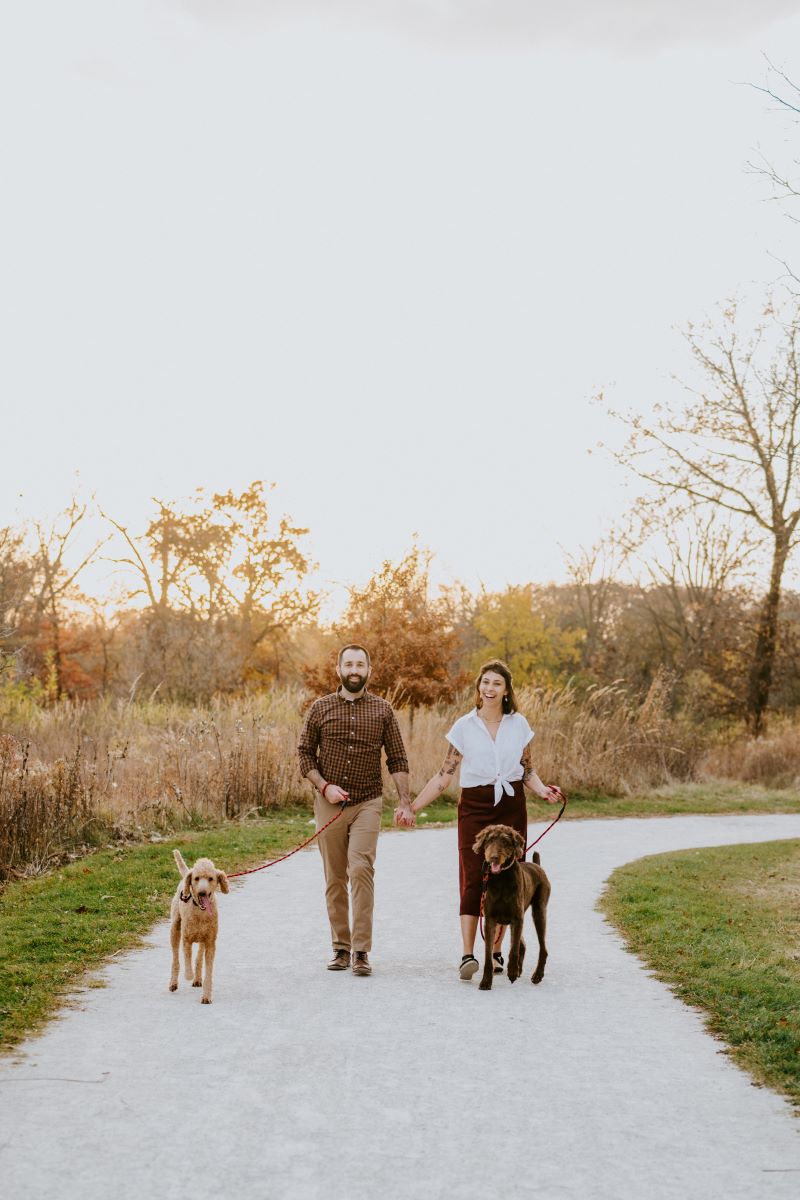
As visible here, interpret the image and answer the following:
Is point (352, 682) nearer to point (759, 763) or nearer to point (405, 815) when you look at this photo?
point (405, 815)

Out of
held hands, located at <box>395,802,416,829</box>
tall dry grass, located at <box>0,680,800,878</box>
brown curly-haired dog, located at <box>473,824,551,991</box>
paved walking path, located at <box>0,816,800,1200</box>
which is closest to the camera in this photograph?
paved walking path, located at <box>0,816,800,1200</box>

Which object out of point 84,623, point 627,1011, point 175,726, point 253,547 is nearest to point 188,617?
point 253,547

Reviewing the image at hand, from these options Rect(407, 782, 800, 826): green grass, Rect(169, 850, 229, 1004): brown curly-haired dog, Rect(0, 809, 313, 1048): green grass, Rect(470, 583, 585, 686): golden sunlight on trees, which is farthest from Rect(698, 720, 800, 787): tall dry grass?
Rect(169, 850, 229, 1004): brown curly-haired dog

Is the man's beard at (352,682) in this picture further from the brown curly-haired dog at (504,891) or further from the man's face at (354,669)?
the brown curly-haired dog at (504,891)

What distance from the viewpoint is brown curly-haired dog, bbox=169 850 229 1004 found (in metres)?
7.33

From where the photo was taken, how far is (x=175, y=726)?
22.3 metres

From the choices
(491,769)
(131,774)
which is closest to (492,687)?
(491,769)

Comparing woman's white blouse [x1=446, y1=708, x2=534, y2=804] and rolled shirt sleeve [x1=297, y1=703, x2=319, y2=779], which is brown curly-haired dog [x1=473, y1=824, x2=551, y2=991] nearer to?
woman's white blouse [x1=446, y1=708, x2=534, y2=804]

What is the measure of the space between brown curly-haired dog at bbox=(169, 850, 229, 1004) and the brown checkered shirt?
132 cm

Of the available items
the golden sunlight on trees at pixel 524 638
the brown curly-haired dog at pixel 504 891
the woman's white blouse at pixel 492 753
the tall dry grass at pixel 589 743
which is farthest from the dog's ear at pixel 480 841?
the golden sunlight on trees at pixel 524 638

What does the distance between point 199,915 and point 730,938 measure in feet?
14.3

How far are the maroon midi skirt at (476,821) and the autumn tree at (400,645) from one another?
15682 millimetres

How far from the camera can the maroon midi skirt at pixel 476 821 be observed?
845cm

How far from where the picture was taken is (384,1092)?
5695mm
